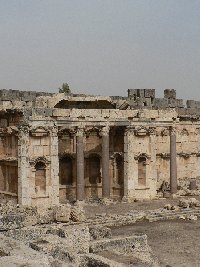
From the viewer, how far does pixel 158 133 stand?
39.1 m

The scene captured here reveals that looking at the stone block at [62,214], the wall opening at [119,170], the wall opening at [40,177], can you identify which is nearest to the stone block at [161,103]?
the wall opening at [119,170]

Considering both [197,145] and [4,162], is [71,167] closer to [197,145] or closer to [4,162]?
[4,162]

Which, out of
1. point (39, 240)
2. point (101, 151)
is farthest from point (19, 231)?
point (101, 151)

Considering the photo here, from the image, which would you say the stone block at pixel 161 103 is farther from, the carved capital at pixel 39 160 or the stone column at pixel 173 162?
the carved capital at pixel 39 160

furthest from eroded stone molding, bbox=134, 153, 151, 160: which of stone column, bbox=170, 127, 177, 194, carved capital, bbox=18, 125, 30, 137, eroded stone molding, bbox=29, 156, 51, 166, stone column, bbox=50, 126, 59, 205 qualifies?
carved capital, bbox=18, 125, 30, 137

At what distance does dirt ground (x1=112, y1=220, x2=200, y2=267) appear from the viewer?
19.8 meters

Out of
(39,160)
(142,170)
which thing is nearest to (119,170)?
(142,170)

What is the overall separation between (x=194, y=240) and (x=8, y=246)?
12060 millimetres

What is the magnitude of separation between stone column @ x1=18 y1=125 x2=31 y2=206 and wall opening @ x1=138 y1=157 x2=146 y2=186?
27.8 ft

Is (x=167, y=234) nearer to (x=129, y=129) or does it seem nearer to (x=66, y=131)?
(x=129, y=129)

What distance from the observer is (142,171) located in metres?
34.8

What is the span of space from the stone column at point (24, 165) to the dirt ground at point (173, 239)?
21.4 feet

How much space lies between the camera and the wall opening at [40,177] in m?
30.5

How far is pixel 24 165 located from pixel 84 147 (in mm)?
6204
